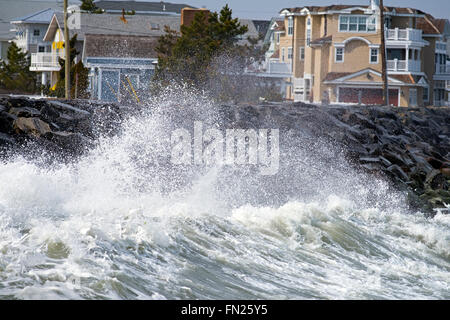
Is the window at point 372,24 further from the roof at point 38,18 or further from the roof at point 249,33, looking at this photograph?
the roof at point 38,18

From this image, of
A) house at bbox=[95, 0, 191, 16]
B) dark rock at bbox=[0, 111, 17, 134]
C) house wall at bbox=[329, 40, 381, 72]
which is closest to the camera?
dark rock at bbox=[0, 111, 17, 134]

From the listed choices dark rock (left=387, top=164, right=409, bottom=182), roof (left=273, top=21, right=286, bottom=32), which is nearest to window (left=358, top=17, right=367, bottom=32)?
roof (left=273, top=21, right=286, bottom=32)

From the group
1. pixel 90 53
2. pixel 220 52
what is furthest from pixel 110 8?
pixel 220 52

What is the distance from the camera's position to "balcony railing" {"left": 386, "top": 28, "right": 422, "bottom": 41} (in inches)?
1935

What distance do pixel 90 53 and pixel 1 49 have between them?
113 ft

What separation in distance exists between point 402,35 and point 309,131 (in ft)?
101

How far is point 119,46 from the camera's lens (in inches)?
1713

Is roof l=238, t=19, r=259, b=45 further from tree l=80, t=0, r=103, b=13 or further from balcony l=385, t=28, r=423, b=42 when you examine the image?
tree l=80, t=0, r=103, b=13

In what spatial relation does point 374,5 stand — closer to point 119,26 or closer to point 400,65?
point 400,65

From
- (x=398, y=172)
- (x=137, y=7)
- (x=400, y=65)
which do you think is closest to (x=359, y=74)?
(x=400, y=65)

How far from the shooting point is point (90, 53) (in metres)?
42.7

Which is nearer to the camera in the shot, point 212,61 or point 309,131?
point 309,131

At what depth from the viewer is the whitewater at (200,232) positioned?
26.3 feet
